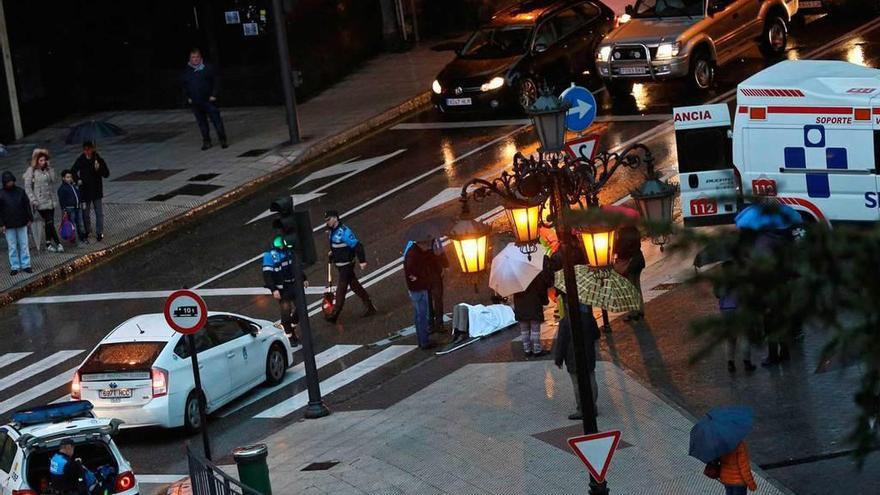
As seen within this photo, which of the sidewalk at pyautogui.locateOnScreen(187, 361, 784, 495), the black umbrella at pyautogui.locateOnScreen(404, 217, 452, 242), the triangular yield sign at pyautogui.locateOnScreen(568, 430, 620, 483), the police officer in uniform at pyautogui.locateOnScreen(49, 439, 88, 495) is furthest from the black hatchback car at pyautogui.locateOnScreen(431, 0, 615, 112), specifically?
the triangular yield sign at pyautogui.locateOnScreen(568, 430, 620, 483)

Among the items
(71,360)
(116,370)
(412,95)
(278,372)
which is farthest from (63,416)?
(412,95)

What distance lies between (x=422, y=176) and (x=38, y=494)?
13.9 meters

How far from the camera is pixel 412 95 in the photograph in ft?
107

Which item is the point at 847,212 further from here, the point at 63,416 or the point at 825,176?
the point at 63,416

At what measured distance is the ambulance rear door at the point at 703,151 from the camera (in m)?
20.4

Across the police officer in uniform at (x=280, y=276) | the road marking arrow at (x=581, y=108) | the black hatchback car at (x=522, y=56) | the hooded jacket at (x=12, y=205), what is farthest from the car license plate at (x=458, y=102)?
the road marking arrow at (x=581, y=108)

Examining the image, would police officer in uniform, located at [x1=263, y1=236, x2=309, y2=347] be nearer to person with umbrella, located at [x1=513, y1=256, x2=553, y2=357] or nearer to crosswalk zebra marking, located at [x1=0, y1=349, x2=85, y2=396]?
crosswalk zebra marking, located at [x1=0, y1=349, x2=85, y2=396]

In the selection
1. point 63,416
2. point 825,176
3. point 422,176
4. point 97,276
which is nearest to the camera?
point 63,416

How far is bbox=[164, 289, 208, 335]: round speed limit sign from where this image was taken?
15.6 meters

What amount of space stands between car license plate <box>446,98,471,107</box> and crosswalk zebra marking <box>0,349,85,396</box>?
11.0 metres

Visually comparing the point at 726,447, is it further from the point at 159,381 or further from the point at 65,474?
the point at 159,381

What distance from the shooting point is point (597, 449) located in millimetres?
11422

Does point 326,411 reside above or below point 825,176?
below

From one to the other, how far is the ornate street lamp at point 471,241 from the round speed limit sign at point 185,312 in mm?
3360
